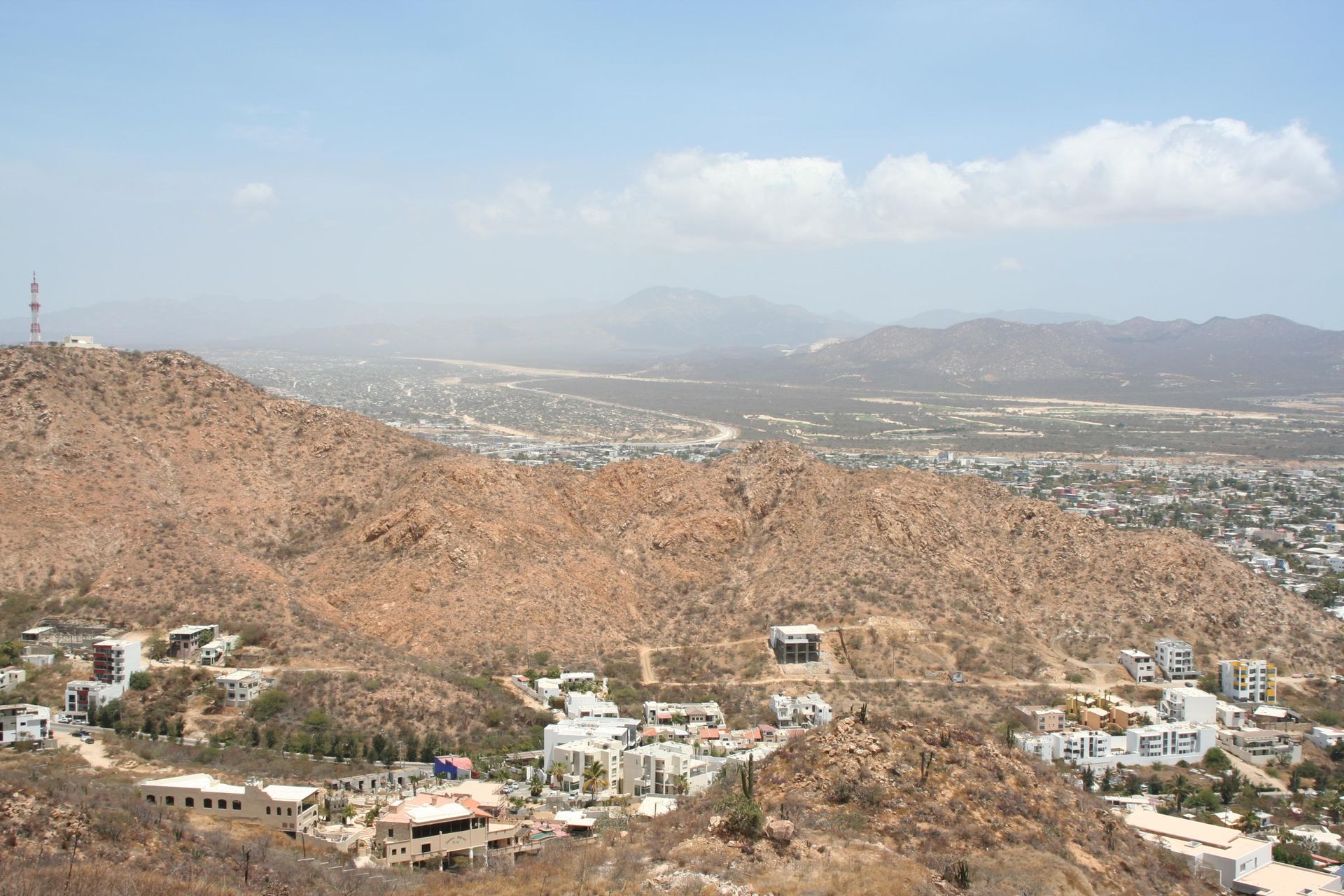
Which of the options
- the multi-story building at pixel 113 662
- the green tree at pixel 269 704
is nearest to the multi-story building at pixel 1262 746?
the green tree at pixel 269 704

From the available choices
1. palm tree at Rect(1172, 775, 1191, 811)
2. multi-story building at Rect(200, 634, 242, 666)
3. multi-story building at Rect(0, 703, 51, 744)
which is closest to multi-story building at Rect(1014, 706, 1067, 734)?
palm tree at Rect(1172, 775, 1191, 811)

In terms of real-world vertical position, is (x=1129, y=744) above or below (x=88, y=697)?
below

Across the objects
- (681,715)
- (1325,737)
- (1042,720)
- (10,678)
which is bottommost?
(1325,737)

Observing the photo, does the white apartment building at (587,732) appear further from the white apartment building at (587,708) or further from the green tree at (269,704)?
the green tree at (269,704)

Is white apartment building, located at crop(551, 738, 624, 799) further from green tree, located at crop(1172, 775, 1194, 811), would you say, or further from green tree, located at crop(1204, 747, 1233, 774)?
green tree, located at crop(1204, 747, 1233, 774)

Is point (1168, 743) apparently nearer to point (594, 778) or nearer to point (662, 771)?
point (662, 771)

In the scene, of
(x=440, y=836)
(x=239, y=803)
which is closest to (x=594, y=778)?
(x=440, y=836)

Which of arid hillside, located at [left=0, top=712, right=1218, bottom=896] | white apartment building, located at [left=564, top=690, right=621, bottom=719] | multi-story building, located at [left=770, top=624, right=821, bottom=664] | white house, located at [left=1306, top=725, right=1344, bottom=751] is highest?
arid hillside, located at [left=0, top=712, right=1218, bottom=896]
